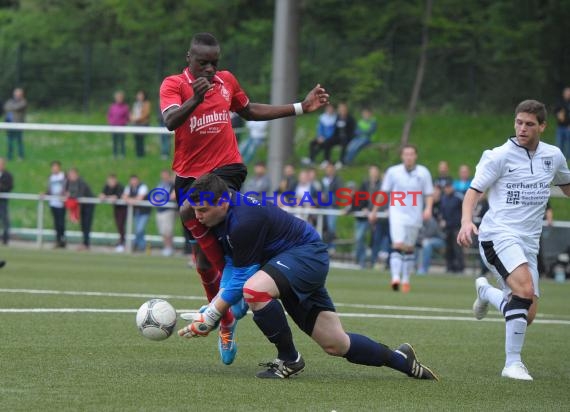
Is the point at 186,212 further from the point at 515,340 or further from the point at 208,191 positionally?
the point at 515,340

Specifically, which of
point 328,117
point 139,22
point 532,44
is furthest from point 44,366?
point 139,22

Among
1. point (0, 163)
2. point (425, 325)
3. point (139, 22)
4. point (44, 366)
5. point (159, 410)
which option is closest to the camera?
point (159, 410)

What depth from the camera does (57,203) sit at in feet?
87.8

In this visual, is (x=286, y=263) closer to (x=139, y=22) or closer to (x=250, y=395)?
(x=250, y=395)

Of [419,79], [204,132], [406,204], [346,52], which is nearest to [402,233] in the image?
[406,204]

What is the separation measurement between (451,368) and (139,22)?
31693 mm

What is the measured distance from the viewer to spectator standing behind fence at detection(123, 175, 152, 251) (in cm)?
2631

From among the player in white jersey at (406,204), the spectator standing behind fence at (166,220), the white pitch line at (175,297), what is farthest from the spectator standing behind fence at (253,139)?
the white pitch line at (175,297)

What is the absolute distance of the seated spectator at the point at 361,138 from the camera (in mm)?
29547

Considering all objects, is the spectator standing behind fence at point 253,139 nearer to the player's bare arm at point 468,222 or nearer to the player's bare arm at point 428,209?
the player's bare arm at point 428,209

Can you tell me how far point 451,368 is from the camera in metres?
8.81

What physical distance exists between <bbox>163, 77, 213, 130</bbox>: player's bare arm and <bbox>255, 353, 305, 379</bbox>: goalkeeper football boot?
1994mm

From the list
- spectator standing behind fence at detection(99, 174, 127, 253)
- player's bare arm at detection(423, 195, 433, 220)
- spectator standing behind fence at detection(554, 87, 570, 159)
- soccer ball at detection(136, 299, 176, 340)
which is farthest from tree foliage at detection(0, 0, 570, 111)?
soccer ball at detection(136, 299, 176, 340)

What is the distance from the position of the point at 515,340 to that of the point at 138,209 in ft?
60.7
